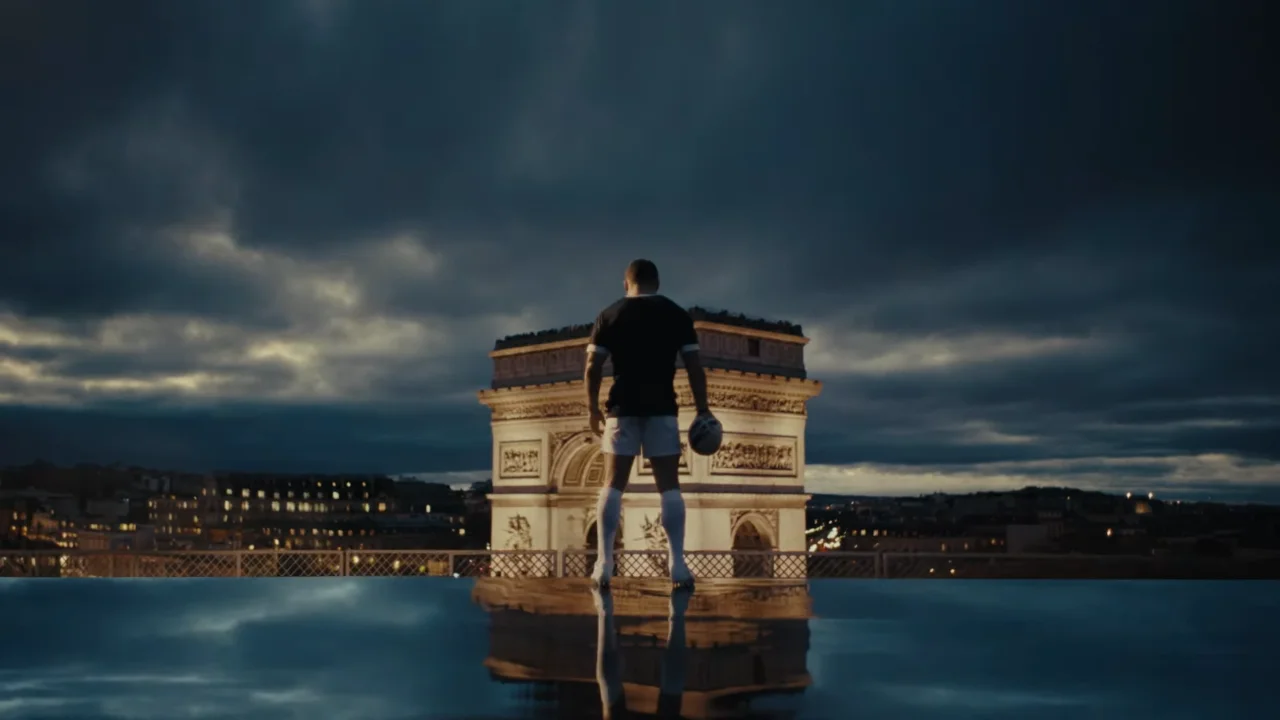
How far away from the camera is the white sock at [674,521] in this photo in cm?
515

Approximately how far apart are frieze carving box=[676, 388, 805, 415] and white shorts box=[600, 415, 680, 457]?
15.5 meters

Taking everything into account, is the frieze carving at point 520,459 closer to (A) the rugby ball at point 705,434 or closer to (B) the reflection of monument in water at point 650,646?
(B) the reflection of monument in water at point 650,646

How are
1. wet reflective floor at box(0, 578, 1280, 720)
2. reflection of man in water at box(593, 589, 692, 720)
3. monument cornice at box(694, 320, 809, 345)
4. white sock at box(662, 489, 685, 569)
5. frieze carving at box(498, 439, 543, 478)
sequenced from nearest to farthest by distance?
reflection of man in water at box(593, 589, 692, 720)
wet reflective floor at box(0, 578, 1280, 720)
white sock at box(662, 489, 685, 569)
monument cornice at box(694, 320, 809, 345)
frieze carving at box(498, 439, 543, 478)

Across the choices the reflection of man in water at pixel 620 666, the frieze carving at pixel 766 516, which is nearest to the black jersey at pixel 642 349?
the reflection of man in water at pixel 620 666

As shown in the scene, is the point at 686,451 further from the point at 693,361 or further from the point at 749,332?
the point at 693,361

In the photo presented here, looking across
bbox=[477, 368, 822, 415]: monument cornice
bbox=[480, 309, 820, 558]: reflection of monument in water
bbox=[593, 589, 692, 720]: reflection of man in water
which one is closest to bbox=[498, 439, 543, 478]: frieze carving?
bbox=[480, 309, 820, 558]: reflection of monument in water

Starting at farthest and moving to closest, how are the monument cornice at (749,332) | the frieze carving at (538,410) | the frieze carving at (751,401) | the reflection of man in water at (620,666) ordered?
the frieze carving at (538,410)
the monument cornice at (749,332)
the frieze carving at (751,401)
the reflection of man in water at (620,666)

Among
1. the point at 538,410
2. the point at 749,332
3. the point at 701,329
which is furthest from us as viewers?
the point at 538,410

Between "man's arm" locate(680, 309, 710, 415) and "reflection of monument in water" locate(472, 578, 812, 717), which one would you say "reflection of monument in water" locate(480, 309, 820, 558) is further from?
"man's arm" locate(680, 309, 710, 415)

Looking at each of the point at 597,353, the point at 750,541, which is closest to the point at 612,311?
the point at 597,353

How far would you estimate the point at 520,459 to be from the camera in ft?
82.4

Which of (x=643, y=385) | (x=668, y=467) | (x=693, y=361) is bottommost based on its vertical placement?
(x=668, y=467)

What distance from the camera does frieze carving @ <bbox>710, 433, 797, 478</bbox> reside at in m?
22.1

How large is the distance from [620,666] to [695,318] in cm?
1886
